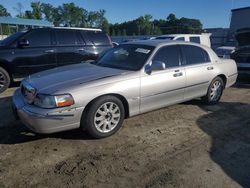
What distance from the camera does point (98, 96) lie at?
164 inches

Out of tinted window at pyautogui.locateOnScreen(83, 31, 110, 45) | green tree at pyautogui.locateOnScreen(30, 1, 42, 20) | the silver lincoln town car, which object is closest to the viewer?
the silver lincoln town car

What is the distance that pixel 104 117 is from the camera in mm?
4312

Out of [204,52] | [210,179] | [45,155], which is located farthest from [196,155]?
[204,52]

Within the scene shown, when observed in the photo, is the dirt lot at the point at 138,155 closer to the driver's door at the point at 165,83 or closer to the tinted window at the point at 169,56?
the driver's door at the point at 165,83

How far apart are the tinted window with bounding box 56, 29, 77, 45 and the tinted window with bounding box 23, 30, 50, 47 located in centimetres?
34

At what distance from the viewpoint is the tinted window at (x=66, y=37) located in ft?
27.6

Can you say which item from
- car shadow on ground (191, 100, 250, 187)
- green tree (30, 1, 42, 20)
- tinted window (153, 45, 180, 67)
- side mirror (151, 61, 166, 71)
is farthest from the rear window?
green tree (30, 1, 42, 20)

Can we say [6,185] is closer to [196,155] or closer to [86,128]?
[86,128]

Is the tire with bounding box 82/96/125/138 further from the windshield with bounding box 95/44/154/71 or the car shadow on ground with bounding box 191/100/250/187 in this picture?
the car shadow on ground with bounding box 191/100/250/187

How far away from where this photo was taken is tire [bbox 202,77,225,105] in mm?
6179

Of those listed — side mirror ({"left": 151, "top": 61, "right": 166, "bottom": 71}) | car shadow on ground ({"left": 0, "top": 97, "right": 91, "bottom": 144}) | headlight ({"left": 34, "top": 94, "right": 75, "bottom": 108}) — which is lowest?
car shadow on ground ({"left": 0, "top": 97, "right": 91, "bottom": 144})

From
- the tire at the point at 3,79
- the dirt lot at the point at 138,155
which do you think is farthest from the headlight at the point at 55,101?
the tire at the point at 3,79

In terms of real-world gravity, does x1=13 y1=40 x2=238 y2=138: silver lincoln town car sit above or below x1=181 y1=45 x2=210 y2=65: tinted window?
below

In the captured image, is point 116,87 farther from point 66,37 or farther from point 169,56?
point 66,37
